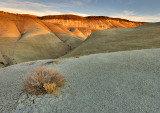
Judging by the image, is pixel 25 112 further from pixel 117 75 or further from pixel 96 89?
pixel 117 75

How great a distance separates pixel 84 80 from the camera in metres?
5.23

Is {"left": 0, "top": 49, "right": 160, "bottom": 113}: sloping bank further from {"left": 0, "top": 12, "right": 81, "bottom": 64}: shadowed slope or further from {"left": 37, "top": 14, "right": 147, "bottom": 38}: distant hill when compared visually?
{"left": 37, "top": 14, "right": 147, "bottom": 38}: distant hill

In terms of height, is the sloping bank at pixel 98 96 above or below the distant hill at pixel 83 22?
below

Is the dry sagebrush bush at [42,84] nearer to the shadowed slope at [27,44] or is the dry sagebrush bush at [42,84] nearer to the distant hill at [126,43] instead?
the distant hill at [126,43]

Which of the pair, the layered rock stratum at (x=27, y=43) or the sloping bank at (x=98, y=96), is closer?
the sloping bank at (x=98, y=96)

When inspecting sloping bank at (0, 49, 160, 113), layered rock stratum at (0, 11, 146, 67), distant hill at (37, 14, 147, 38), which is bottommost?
layered rock stratum at (0, 11, 146, 67)

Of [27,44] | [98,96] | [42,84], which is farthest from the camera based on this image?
[27,44]

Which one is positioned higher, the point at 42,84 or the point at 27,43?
the point at 42,84

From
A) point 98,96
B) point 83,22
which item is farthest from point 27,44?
point 83,22

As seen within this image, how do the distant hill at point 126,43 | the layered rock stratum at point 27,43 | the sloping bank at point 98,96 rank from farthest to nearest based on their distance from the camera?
the layered rock stratum at point 27,43 → the distant hill at point 126,43 → the sloping bank at point 98,96

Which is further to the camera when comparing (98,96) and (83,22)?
(83,22)

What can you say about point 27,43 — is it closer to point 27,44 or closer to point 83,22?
point 27,44

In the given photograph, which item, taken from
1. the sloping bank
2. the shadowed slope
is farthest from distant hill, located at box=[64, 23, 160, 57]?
the shadowed slope

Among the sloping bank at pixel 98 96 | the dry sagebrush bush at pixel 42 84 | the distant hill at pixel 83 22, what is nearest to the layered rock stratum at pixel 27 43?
the dry sagebrush bush at pixel 42 84
